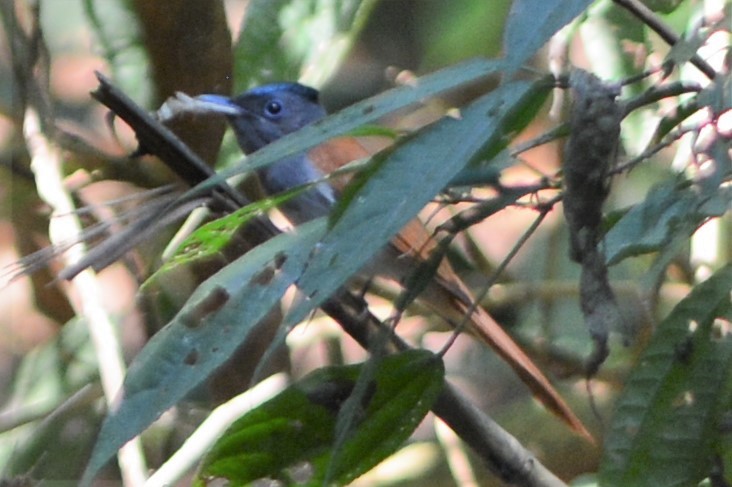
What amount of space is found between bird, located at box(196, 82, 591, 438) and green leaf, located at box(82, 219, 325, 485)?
856 mm

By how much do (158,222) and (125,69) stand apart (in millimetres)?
1072

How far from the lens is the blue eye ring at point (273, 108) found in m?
1.99

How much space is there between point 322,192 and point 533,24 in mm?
1299

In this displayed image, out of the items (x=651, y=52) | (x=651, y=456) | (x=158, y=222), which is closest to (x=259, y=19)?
(x=651, y=52)

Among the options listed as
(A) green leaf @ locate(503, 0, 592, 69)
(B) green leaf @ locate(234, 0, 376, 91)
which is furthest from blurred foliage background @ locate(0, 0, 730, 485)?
(A) green leaf @ locate(503, 0, 592, 69)

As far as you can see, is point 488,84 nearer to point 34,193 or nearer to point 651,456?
point 34,193

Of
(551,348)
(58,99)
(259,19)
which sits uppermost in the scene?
(58,99)

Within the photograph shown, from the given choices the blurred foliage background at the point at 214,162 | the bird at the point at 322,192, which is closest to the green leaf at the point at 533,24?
the blurred foliage background at the point at 214,162

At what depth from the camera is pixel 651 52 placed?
158 centimetres

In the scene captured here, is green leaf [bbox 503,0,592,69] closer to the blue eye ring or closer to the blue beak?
the blue beak

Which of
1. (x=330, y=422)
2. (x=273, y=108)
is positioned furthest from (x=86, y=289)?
(x=273, y=108)

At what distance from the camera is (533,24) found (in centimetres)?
57

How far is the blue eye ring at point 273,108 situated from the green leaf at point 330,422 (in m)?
1.16

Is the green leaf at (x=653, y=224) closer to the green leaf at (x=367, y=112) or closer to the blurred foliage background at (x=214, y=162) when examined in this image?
the green leaf at (x=367, y=112)
